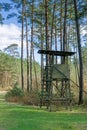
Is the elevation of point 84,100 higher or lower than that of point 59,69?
lower

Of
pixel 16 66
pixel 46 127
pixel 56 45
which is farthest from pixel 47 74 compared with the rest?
pixel 16 66

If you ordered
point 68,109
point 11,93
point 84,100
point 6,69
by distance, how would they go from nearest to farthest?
point 68,109, point 84,100, point 11,93, point 6,69

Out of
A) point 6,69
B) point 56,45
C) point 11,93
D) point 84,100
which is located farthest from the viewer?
point 6,69

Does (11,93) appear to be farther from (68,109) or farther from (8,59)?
(8,59)

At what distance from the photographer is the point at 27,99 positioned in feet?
92.4

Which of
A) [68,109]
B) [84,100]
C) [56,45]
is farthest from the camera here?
[56,45]

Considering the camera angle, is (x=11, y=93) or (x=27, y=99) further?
(x=11, y=93)

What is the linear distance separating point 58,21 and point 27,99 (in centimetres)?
1945

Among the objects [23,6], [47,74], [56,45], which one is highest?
[23,6]

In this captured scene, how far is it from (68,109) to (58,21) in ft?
81.2

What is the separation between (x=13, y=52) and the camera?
105750 millimetres

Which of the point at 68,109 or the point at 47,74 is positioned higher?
the point at 47,74

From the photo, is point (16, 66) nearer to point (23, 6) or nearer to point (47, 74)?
point (23, 6)

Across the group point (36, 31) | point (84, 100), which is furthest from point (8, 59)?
point (84, 100)
